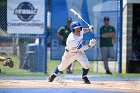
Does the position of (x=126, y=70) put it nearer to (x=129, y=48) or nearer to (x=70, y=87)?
(x=129, y=48)

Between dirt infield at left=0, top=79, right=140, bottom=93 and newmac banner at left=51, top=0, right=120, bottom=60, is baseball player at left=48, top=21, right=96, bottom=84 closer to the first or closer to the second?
dirt infield at left=0, top=79, right=140, bottom=93

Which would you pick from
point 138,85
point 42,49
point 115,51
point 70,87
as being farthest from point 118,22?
point 70,87

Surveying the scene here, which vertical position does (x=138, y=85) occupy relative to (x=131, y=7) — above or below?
below

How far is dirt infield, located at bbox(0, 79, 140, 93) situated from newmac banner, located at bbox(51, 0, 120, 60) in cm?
299

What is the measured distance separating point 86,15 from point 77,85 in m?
4.39

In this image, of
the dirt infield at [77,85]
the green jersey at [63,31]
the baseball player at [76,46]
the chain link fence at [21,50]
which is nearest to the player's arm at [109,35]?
the green jersey at [63,31]

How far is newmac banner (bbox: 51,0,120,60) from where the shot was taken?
15.2 meters

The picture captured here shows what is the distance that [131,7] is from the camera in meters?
16.2

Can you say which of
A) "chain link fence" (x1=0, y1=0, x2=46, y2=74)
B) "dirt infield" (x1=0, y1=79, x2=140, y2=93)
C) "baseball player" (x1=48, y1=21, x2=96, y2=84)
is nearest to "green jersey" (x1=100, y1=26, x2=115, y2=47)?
"chain link fence" (x1=0, y1=0, x2=46, y2=74)

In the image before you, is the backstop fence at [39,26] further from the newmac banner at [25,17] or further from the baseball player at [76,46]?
the baseball player at [76,46]

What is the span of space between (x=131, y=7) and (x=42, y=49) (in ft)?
11.5

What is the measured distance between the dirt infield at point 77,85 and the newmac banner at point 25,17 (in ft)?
8.49

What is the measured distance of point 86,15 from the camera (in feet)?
50.3

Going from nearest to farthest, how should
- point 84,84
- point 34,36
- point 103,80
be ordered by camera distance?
point 84,84
point 103,80
point 34,36
